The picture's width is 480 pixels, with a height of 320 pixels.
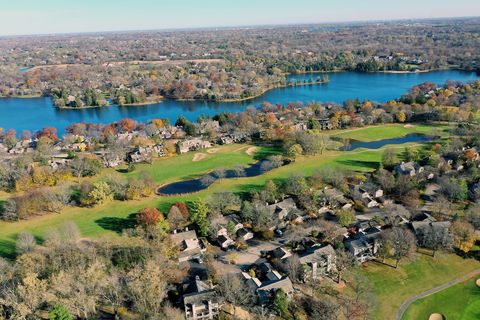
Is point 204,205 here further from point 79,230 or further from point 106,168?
point 106,168

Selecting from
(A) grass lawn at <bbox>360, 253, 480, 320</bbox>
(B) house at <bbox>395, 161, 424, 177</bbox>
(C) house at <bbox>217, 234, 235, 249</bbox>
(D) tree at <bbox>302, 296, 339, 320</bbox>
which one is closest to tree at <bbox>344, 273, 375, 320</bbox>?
(A) grass lawn at <bbox>360, 253, 480, 320</bbox>

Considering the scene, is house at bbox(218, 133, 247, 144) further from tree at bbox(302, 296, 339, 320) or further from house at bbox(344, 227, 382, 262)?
tree at bbox(302, 296, 339, 320)

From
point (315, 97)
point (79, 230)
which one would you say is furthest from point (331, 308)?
point (315, 97)

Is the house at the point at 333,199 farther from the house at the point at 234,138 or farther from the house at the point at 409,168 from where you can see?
the house at the point at 234,138

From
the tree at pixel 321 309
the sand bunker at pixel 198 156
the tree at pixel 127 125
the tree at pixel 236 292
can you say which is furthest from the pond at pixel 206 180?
the tree at pixel 127 125

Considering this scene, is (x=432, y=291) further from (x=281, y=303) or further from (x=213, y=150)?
(x=213, y=150)

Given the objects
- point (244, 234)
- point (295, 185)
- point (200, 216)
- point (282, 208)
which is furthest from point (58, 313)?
point (295, 185)
